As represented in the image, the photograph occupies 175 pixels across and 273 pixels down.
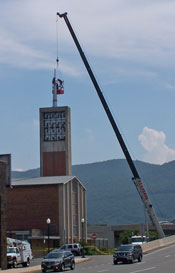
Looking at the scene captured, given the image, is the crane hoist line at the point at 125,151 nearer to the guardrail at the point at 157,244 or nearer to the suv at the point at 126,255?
the guardrail at the point at 157,244

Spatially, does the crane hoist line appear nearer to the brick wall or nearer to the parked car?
the brick wall

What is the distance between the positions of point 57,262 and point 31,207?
179ft

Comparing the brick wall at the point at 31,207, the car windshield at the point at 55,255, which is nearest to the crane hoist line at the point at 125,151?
the brick wall at the point at 31,207

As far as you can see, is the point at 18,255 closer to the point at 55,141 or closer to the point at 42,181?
the point at 42,181

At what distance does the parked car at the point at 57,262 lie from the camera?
133 feet

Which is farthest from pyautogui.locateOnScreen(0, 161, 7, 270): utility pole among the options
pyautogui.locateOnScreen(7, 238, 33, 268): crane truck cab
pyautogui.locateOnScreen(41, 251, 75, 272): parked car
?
pyautogui.locateOnScreen(7, 238, 33, 268): crane truck cab

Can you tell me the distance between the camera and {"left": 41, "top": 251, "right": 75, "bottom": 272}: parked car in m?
40.7

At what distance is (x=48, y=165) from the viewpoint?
4451 inches

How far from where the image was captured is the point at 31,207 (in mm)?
95125

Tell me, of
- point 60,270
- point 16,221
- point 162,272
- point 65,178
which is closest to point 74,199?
point 65,178

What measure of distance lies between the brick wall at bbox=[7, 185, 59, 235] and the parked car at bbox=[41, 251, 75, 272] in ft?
164

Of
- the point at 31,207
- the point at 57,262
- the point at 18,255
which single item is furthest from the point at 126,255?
the point at 31,207

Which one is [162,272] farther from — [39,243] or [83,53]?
[83,53]

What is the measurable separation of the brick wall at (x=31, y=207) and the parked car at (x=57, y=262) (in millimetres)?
50050
